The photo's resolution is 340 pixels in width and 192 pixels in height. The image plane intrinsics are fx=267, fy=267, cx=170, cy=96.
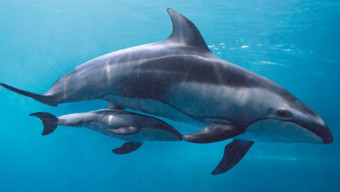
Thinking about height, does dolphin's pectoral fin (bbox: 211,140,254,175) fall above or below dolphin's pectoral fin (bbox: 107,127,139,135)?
below

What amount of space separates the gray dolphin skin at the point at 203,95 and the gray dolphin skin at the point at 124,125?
264mm

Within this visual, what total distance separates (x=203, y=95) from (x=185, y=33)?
1.47 metres

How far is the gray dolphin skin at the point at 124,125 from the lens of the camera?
4184mm

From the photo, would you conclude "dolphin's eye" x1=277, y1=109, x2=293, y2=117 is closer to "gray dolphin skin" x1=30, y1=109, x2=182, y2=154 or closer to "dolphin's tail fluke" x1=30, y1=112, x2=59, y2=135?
"gray dolphin skin" x1=30, y1=109, x2=182, y2=154

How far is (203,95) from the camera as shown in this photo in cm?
370

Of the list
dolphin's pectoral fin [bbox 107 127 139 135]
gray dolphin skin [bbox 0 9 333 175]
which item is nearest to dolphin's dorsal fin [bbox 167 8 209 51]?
gray dolphin skin [bbox 0 9 333 175]

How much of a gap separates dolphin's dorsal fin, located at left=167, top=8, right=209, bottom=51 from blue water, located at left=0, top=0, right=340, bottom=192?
12.2 m

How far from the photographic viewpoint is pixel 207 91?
3701 mm

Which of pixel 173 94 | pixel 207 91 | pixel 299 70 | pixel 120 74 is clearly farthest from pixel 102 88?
pixel 299 70

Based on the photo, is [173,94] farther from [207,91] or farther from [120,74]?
[120,74]

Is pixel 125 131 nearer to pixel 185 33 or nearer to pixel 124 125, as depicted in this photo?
pixel 124 125

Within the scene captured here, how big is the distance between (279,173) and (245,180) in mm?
3082

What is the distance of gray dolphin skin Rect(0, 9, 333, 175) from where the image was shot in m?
3.60

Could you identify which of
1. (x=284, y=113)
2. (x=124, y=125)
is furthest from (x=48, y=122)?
(x=284, y=113)
